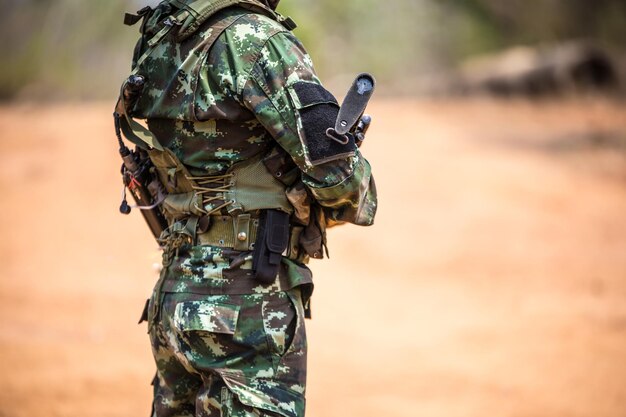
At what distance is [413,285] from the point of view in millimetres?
8078

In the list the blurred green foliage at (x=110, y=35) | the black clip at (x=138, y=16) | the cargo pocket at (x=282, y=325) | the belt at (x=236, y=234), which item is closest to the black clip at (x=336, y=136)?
the belt at (x=236, y=234)

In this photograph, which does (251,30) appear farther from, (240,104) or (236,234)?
(236,234)

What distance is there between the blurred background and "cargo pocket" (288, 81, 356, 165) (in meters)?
1.34

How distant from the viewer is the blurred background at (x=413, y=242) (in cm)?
577

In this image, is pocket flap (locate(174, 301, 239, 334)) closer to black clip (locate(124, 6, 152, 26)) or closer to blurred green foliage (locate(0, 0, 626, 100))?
black clip (locate(124, 6, 152, 26))

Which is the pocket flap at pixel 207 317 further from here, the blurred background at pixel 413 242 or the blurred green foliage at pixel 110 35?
the blurred green foliage at pixel 110 35

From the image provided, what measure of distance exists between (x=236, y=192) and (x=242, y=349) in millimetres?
475

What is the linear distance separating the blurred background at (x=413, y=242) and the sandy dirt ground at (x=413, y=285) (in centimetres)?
2

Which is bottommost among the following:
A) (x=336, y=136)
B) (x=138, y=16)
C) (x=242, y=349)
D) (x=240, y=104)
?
(x=242, y=349)

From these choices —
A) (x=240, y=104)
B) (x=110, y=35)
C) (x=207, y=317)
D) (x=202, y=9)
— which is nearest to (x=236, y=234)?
(x=207, y=317)

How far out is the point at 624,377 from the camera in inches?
226

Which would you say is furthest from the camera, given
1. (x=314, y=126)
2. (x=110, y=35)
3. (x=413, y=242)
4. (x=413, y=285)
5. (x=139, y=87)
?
(x=110, y=35)

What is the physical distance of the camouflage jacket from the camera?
251 cm

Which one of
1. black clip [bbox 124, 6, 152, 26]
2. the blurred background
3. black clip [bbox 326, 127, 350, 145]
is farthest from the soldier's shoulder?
the blurred background
